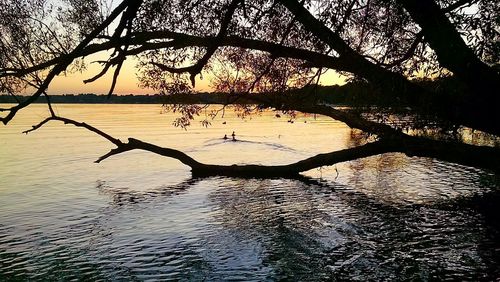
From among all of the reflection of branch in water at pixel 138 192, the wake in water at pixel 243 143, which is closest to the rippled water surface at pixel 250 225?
the reflection of branch in water at pixel 138 192

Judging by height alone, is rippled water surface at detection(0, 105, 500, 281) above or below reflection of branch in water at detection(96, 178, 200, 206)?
above

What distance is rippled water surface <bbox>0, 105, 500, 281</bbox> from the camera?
11.6 m

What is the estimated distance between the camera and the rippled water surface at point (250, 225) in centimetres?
1159

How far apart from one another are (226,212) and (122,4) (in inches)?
590

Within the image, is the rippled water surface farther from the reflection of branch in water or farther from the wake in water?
the wake in water

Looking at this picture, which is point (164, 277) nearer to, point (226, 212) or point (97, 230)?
point (97, 230)

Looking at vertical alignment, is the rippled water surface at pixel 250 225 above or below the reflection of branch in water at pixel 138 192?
above

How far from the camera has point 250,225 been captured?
52.9 feet

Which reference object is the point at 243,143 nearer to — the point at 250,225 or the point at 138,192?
the point at 138,192

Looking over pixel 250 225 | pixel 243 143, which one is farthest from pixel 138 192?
pixel 243 143

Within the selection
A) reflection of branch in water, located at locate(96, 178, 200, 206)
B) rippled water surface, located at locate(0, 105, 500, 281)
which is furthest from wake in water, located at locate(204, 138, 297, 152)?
reflection of branch in water, located at locate(96, 178, 200, 206)

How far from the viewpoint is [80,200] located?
21547mm

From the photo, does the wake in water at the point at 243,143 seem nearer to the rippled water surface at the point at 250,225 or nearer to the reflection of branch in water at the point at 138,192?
the rippled water surface at the point at 250,225

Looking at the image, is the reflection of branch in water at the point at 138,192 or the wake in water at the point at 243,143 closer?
the reflection of branch in water at the point at 138,192
